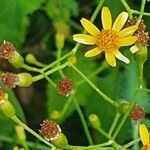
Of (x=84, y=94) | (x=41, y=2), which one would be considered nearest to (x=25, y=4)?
(x=41, y=2)

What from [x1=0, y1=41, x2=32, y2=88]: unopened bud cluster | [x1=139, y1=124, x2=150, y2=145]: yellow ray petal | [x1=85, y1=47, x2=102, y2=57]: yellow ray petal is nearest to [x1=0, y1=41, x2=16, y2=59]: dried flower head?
[x1=0, y1=41, x2=32, y2=88]: unopened bud cluster

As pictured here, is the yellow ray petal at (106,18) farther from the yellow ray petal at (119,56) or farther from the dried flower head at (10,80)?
the dried flower head at (10,80)

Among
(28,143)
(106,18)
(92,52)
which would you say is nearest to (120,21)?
(106,18)

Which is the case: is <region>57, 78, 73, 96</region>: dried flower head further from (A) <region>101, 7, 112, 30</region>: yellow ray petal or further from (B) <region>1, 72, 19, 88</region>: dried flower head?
(A) <region>101, 7, 112, 30</region>: yellow ray petal

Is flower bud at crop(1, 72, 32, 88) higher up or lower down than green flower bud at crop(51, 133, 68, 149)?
higher up

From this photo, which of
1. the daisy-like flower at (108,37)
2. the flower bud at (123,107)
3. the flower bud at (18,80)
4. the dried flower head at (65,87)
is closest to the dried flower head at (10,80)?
the flower bud at (18,80)

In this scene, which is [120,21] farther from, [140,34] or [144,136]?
[144,136]
